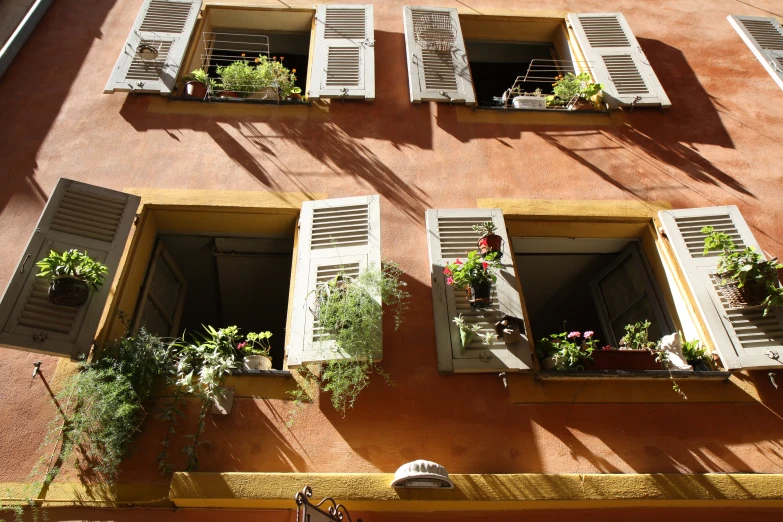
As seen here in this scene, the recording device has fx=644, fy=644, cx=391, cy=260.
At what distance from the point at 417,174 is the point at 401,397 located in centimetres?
223

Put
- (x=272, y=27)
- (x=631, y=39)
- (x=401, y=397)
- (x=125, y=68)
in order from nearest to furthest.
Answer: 1. (x=401, y=397)
2. (x=125, y=68)
3. (x=631, y=39)
4. (x=272, y=27)

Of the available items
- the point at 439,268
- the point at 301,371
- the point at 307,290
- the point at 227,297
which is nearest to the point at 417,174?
the point at 439,268

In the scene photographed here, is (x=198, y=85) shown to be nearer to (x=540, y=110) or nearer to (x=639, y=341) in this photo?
(x=540, y=110)

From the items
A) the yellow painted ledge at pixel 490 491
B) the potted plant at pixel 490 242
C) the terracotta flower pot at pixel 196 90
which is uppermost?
the terracotta flower pot at pixel 196 90

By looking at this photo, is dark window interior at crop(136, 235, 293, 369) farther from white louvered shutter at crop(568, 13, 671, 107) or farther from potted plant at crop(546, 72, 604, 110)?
white louvered shutter at crop(568, 13, 671, 107)

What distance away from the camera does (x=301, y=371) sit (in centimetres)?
459

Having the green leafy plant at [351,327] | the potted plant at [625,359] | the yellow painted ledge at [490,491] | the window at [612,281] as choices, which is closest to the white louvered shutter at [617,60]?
the window at [612,281]

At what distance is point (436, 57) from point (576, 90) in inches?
59.2

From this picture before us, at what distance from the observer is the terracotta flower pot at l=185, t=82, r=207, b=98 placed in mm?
6375

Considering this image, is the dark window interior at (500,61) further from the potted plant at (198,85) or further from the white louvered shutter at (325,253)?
the white louvered shutter at (325,253)

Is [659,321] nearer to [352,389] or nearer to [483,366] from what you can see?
[483,366]

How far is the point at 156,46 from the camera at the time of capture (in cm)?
671

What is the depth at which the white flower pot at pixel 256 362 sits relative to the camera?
4641mm

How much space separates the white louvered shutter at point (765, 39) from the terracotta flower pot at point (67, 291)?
7.11 metres
